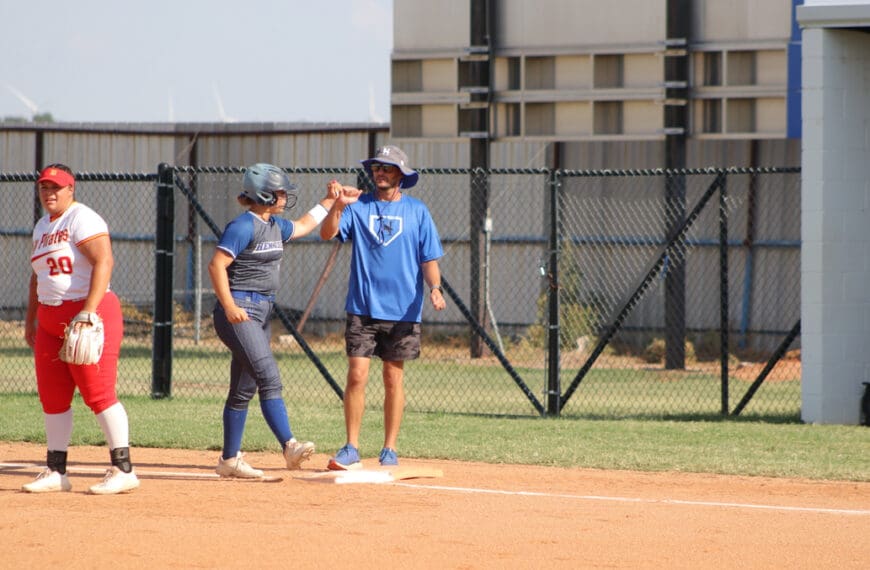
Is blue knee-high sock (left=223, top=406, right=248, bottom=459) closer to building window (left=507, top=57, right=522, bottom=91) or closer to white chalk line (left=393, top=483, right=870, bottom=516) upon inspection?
white chalk line (left=393, top=483, right=870, bottom=516)

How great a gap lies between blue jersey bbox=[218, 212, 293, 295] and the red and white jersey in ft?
2.65

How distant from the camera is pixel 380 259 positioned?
28.7ft

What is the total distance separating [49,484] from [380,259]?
2.46 metres

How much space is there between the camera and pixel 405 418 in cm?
1221

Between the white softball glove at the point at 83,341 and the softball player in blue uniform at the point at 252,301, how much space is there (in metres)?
0.85

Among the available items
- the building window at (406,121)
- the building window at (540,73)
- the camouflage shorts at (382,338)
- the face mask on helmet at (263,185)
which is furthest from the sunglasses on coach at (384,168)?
the building window at (540,73)

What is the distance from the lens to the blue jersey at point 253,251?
8188 mm

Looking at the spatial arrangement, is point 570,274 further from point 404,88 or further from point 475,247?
point 404,88

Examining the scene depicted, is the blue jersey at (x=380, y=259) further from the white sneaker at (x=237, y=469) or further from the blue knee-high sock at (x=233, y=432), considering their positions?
the white sneaker at (x=237, y=469)

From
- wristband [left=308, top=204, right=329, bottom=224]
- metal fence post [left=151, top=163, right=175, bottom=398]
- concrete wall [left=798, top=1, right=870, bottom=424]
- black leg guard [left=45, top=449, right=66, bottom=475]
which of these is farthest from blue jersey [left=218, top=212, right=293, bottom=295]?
concrete wall [left=798, top=1, right=870, bottom=424]

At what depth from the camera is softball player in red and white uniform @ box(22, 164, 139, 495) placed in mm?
7688

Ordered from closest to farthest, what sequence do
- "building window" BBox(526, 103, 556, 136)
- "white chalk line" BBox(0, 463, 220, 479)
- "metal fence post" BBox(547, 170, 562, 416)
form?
"white chalk line" BBox(0, 463, 220, 479) < "metal fence post" BBox(547, 170, 562, 416) < "building window" BBox(526, 103, 556, 136)

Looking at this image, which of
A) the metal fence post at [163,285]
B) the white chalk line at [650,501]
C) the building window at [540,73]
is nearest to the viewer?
the white chalk line at [650,501]

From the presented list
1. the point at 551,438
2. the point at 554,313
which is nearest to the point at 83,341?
the point at 551,438
